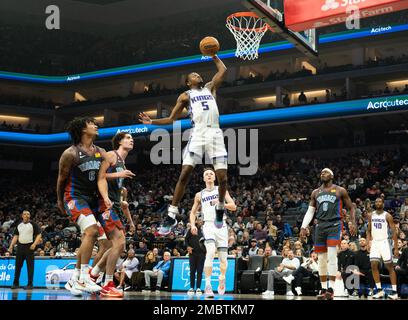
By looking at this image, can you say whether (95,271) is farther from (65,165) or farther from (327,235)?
(327,235)

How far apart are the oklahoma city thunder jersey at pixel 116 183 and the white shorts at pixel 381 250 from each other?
6098 mm

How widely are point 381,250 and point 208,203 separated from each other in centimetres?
430

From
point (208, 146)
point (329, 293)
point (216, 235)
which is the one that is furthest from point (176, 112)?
point (329, 293)

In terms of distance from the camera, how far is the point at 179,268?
15570mm

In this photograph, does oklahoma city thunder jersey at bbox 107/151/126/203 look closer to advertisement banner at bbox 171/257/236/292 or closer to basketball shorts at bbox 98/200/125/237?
basketball shorts at bbox 98/200/125/237

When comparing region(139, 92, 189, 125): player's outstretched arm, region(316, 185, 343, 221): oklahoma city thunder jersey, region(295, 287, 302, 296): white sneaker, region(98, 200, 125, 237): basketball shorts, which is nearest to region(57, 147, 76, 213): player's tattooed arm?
region(98, 200, 125, 237): basketball shorts

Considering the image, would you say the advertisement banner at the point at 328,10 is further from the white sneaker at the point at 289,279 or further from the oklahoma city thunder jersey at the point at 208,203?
the white sneaker at the point at 289,279

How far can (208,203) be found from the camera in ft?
30.2

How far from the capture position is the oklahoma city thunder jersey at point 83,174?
270 inches

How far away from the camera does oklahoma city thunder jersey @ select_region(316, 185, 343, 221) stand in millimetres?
8734

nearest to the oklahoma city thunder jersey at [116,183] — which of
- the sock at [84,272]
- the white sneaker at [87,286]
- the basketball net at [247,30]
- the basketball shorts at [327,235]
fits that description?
the sock at [84,272]

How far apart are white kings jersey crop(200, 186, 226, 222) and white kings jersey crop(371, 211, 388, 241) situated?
4.11 meters

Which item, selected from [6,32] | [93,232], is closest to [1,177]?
[6,32]

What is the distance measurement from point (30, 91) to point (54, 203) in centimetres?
1397
